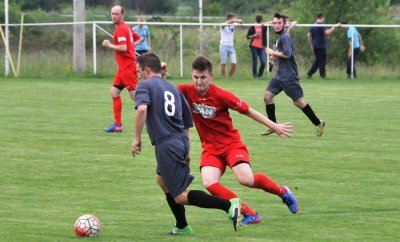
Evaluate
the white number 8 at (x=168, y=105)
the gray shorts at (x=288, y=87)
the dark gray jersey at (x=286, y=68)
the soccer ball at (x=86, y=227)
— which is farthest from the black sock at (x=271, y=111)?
the soccer ball at (x=86, y=227)

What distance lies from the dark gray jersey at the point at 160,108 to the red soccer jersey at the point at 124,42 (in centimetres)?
871

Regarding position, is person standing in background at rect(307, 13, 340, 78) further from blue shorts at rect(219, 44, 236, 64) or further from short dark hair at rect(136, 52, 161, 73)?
short dark hair at rect(136, 52, 161, 73)

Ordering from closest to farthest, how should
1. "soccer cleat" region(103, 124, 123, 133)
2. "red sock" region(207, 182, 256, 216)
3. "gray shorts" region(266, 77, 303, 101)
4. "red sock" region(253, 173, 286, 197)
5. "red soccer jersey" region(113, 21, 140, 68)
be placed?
"red sock" region(207, 182, 256, 216) < "red sock" region(253, 173, 286, 197) < "gray shorts" region(266, 77, 303, 101) < "soccer cleat" region(103, 124, 123, 133) < "red soccer jersey" region(113, 21, 140, 68)

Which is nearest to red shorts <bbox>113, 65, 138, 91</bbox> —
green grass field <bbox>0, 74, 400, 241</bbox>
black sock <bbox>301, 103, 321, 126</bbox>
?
green grass field <bbox>0, 74, 400, 241</bbox>

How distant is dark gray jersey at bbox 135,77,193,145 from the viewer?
350 inches

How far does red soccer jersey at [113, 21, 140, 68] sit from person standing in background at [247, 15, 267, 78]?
43.1 feet

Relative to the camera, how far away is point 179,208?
9.12 m

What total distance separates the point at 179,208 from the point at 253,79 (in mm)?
21739

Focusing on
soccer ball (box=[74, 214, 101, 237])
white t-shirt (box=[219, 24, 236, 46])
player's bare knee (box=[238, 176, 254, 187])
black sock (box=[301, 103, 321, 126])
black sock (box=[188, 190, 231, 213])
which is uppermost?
white t-shirt (box=[219, 24, 236, 46])

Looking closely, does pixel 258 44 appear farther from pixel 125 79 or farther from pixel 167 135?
pixel 167 135

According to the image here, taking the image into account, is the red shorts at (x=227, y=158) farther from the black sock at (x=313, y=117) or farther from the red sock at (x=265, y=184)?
the black sock at (x=313, y=117)

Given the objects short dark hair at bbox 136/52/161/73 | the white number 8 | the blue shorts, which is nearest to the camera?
the white number 8

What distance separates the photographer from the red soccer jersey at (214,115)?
9.63m

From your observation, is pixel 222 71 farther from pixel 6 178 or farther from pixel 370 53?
Result: pixel 6 178
